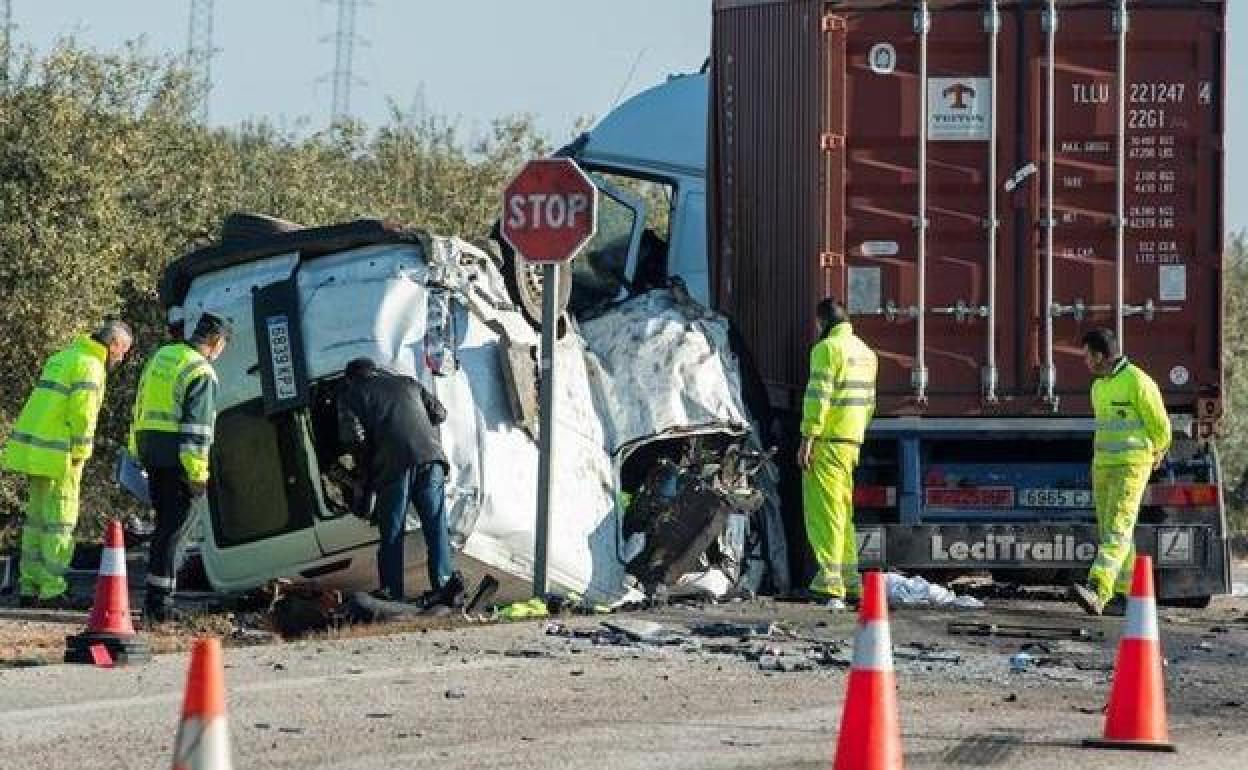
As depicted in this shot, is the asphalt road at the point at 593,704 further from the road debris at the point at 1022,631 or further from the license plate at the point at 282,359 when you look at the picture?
the license plate at the point at 282,359

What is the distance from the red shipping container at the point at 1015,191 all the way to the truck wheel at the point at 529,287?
152 cm

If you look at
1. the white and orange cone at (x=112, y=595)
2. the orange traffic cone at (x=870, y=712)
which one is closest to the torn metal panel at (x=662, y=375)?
the white and orange cone at (x=112, y=595)

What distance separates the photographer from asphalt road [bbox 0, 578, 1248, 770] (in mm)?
9844

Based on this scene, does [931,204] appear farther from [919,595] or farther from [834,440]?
[919,595]

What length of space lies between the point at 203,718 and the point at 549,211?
8881 millimetres

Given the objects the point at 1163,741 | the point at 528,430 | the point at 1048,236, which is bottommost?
the point at 1163,741

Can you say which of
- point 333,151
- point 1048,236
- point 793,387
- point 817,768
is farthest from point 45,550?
point 333,151

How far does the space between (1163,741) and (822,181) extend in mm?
6702

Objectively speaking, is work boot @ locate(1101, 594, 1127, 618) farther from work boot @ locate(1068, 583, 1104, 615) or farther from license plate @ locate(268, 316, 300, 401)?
license plate @ locate(268, 316, 300, 401)

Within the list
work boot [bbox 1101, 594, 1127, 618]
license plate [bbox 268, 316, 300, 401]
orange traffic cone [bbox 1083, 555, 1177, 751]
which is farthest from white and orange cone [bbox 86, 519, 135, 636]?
work boot [bbox 1101, 594, 1127, 618]

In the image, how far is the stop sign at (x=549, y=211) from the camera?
15.3 m

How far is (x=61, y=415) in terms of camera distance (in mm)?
16547

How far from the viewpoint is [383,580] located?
591 inches

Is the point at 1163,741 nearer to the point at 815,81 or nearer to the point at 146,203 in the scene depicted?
the point at 815,81
